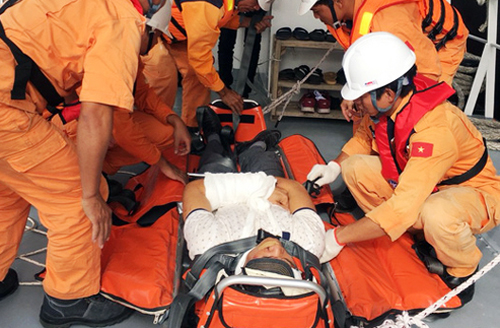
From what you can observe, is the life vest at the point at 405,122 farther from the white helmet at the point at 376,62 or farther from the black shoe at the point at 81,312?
the black shoe at the point at 81,312

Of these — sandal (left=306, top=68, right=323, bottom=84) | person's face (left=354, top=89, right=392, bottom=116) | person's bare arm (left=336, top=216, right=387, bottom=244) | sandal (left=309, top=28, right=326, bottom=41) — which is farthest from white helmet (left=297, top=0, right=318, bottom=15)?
sandal (left=306, top=68, right=323, bottom=84)

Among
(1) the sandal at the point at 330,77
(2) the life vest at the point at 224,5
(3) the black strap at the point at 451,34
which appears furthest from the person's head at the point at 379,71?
(1) the sandal at the point at 330,77

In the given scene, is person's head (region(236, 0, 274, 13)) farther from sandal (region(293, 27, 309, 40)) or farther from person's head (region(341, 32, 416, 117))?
person's head (region(341, 32, 416, 117))

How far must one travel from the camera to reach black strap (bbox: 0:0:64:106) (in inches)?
62.9

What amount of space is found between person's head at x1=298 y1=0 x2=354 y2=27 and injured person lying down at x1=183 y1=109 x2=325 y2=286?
3.44ft

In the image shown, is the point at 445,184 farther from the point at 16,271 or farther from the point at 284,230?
the point at 16,271

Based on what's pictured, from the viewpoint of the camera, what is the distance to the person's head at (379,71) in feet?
7.05

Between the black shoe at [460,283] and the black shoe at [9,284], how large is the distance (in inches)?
90.0

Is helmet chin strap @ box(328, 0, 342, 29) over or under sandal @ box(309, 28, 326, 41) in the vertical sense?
over

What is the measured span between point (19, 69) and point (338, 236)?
1.63 meters

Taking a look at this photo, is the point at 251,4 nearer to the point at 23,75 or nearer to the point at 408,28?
the point at 408,28

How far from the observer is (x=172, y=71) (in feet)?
12.0

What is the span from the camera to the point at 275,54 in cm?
439

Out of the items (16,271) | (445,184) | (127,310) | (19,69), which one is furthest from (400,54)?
(16,271)
